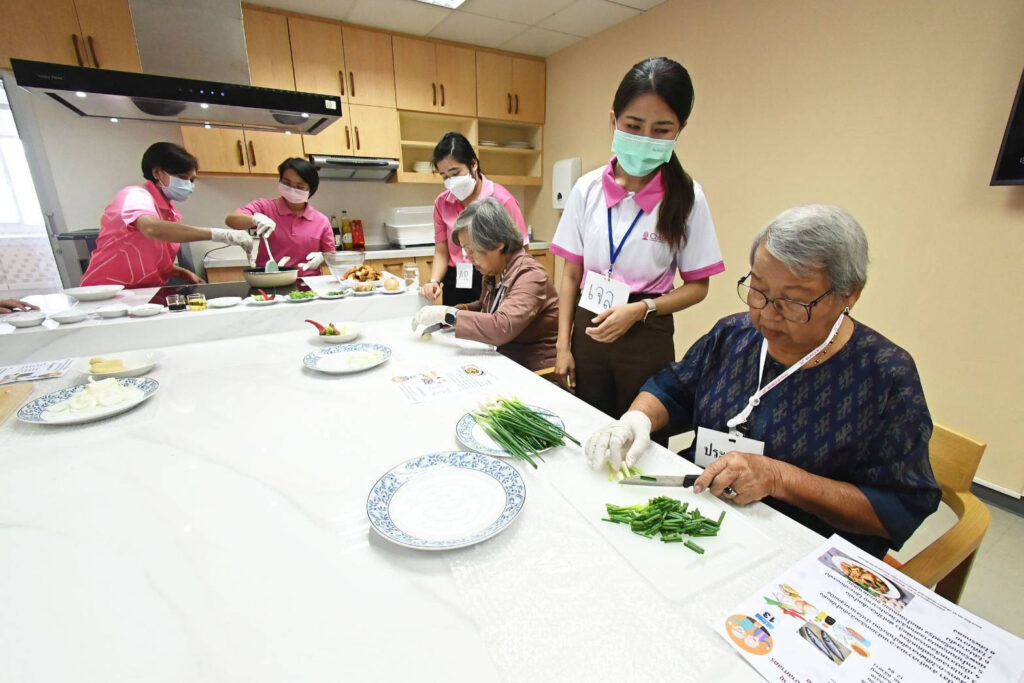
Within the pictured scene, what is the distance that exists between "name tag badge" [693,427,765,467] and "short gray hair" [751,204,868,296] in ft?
1.13

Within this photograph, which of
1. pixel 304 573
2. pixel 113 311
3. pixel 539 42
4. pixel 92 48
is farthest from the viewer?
pixel 539 42

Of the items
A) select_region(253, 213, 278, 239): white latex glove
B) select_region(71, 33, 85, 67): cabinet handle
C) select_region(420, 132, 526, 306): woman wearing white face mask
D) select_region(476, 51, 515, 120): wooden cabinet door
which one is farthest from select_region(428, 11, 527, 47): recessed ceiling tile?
select_region(71, 33, 85, 67): cabinet handle

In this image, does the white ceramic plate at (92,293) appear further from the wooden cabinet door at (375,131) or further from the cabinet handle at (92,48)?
the wooden cabinet door at (375,131)

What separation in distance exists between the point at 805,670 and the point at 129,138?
4.60 m

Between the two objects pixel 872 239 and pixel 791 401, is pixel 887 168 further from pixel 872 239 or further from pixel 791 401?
pixel 791 401

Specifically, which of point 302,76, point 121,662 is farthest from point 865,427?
point 302,76

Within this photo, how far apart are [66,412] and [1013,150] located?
3272mm

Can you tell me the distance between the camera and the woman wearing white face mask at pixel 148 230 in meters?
2.18

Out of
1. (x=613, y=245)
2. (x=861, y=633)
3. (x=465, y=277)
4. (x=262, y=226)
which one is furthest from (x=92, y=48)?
(x=861, y=633)

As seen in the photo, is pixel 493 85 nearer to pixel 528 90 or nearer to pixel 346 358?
pixel 528 90

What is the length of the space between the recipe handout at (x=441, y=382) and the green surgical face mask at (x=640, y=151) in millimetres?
788

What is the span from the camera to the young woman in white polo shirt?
4.39 feet

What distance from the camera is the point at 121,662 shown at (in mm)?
530

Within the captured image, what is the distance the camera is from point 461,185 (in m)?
2.39
